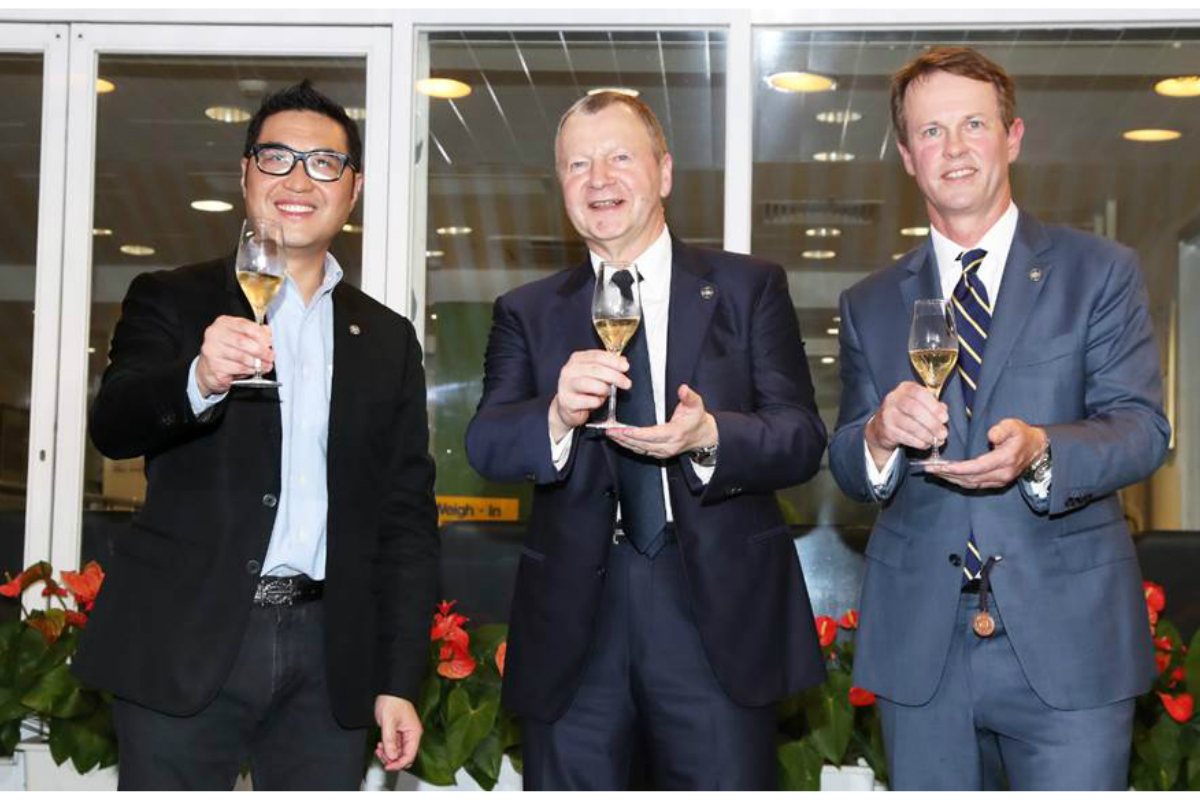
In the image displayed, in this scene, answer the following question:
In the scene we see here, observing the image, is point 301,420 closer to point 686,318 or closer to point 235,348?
point 235,348

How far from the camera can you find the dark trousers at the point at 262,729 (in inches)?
98.0

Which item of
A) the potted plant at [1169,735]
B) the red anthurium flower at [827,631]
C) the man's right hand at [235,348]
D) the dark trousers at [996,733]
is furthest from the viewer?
the red anthurium flower at [827,631]

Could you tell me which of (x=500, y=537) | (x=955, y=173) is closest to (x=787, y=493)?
(x=500, y=537)

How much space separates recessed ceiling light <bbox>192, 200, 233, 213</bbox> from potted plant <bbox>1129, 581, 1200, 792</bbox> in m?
3.17

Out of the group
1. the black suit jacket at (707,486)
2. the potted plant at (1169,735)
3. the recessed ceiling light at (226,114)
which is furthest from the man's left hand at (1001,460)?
the recessed ceiling light at (226,114)

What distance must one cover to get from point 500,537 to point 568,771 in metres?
2.54

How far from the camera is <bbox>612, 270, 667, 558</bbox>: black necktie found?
2.69 m

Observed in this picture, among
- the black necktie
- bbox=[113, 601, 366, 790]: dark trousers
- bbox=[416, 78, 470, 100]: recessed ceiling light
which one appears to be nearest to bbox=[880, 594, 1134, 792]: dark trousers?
the black necktie

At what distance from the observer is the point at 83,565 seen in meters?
5.08

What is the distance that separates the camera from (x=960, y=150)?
270cm

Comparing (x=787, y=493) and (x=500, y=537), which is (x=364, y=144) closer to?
(x=500, y=537)

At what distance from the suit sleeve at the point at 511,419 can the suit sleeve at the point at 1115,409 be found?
33.3 inches

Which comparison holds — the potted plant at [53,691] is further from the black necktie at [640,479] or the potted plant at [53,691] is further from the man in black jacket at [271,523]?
the black necktie at [640,479]

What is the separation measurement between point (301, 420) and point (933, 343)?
1.09 meters
